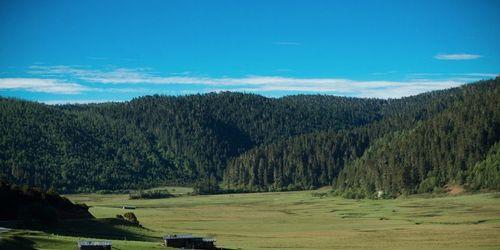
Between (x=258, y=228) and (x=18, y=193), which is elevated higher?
(x=18, y=193)

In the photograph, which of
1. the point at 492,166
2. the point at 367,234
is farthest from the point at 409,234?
the point at 492,166

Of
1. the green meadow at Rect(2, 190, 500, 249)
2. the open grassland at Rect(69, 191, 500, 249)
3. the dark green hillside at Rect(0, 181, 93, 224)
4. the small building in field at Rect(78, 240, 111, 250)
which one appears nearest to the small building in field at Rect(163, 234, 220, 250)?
the green meadow at Rect(2, 190, 500, 249)

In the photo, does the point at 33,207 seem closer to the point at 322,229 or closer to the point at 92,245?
the point at 92,245

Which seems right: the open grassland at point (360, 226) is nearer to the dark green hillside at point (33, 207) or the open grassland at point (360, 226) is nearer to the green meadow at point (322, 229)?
the green meadow at point (322, 229)

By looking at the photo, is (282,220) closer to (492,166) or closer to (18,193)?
(18,193)

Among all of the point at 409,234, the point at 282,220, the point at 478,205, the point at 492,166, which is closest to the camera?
the point at 409,234

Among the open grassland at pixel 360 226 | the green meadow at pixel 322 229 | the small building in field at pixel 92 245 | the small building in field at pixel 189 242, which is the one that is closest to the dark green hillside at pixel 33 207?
the green meadow at pixel 322 229

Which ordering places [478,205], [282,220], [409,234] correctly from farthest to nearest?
[478,205] < [282,220] < [409,234]

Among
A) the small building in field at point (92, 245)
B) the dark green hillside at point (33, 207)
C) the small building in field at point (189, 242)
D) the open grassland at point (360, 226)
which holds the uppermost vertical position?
the dark green hillside at point (33, 207)

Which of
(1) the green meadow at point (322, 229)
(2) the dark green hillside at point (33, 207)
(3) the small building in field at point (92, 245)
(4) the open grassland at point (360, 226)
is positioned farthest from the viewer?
(2) the dark green hillside at point (33, 207)

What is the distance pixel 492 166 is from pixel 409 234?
112 meters

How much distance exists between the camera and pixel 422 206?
162 m

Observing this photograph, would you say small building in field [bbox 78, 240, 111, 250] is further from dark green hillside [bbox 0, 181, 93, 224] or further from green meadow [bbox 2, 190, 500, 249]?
dark green hillside [bbox 0, 181, 93, 224]

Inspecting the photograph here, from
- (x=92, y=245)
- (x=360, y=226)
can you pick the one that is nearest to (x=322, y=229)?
(x=360, y=226)
